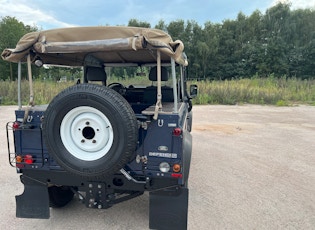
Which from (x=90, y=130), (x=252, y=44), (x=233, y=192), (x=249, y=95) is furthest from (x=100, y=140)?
(x=252, y=44)

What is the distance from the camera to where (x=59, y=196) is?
325 centimetres

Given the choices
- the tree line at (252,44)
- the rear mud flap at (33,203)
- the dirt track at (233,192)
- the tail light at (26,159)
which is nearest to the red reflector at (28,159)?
the tail light at (26,159)

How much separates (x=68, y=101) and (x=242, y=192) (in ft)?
9.28

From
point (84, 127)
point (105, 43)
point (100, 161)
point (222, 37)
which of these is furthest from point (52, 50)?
point (222, 37)

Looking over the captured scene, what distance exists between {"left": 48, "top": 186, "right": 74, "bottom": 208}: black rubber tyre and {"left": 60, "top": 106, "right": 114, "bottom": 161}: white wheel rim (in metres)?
0.81

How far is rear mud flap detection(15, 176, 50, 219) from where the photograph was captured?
287 centimetres

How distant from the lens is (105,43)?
2.47 metres

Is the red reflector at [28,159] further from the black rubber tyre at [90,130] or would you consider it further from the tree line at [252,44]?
the tree line at [252,44]

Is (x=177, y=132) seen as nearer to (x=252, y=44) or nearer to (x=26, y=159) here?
(x=26, y=159)

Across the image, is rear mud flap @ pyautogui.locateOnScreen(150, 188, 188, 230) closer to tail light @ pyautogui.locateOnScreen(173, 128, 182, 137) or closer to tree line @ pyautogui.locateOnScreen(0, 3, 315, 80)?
tail light @ pyautogui.locateOnScreen(173, 128, 182, 137)

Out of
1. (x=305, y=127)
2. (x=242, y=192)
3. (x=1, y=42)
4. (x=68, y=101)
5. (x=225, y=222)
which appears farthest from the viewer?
(x=1, y=42)

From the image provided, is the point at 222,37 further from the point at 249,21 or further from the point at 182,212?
the point at 182,212

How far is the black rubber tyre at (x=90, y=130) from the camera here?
2.33 meters

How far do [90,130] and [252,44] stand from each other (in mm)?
38834
